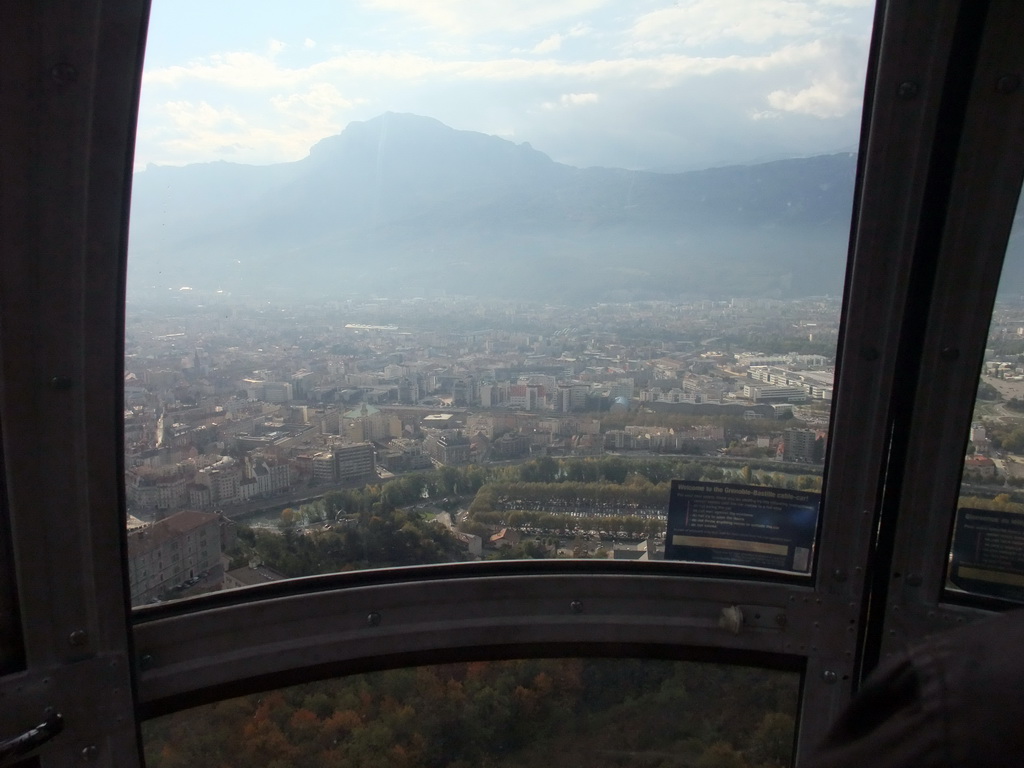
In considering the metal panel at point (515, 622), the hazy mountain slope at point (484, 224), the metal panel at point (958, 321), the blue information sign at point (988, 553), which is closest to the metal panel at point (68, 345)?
the metal panel at point (515, 622)

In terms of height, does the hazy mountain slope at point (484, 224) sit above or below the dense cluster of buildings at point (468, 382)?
above

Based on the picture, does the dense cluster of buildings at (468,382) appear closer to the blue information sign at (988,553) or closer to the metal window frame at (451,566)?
the metal window frame at (451,566)

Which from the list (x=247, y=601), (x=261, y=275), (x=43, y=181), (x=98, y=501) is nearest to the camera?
(x=43, y=181)

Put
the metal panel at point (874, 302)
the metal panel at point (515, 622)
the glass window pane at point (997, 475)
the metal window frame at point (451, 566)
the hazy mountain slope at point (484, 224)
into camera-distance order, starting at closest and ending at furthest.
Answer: the metal window frame at point (451, 566) → the metal panel at point (874, 302) → the glass window pane at point (997, 475) → the metal panel at point (515, 622) → the hazy mountain slope at point (484, 224)

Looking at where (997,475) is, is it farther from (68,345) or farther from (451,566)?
(68,345)

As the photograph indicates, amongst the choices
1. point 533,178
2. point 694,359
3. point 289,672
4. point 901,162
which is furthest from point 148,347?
point 901,162

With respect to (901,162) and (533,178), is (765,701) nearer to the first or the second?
(901,162)
